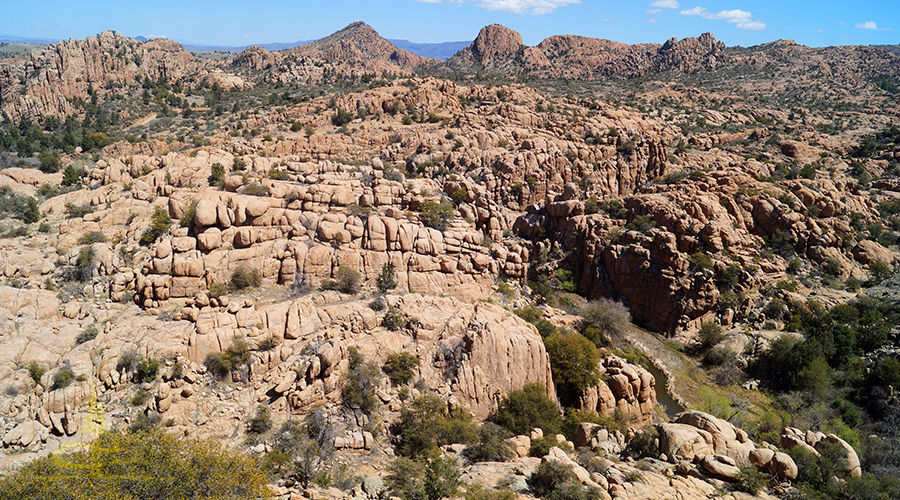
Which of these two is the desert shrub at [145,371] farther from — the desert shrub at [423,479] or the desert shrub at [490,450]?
the desert shrub at [490,450]

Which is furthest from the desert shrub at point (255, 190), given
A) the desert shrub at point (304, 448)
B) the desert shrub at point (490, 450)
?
the desert shrub at point (490, 450)

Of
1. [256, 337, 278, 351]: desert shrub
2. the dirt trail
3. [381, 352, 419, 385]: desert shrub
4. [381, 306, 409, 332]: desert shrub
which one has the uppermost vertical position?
[381, 306, 409, 332]: desert shrub

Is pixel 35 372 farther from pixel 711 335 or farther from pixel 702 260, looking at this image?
pixel 702 260

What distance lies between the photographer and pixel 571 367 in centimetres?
2698

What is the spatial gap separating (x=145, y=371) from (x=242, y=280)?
718 centimetres

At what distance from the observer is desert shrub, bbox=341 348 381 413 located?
22125 mm

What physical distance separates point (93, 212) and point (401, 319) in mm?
22954

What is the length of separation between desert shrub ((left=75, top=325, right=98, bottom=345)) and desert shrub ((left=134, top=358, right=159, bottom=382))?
335 cm

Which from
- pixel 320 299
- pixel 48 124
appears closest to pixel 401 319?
pixel 320 299

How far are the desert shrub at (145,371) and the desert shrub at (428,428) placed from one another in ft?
37.7

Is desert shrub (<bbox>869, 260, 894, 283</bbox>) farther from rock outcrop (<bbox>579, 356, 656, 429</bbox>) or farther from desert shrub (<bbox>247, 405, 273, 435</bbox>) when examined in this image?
desert shrub (<bbox>247, 405, 273, 435</bbox>)

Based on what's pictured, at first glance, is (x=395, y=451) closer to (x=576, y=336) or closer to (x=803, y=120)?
(x=576, y=336)

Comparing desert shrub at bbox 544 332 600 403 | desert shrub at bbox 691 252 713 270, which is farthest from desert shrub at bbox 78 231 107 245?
desert shrub at bbox 691 252 713 270

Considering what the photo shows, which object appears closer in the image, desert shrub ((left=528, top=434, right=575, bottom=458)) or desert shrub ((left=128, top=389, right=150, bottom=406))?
desert shrub ((left=128, top=389, right=150, bottom=406))
